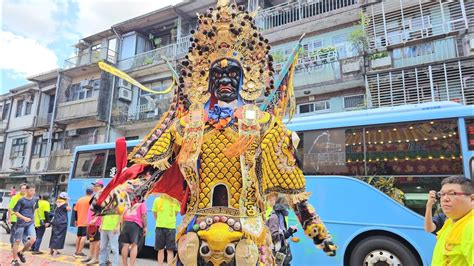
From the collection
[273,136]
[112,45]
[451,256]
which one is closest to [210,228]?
[273,136]

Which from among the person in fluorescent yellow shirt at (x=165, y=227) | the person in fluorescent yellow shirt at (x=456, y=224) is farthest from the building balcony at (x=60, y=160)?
the person in fluorescent yellow shirt at (x=456, y=224)

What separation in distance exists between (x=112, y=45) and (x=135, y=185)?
2149cm

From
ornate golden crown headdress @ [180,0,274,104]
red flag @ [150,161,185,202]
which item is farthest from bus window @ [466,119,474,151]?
red flag @ [150,161,185,202]

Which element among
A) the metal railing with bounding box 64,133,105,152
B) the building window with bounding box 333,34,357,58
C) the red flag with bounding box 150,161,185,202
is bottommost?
the red flag with bounding box 150,161,185,202

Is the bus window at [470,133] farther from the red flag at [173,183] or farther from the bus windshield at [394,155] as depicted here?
the red flag at [173,183]

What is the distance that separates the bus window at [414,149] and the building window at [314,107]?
7541mm

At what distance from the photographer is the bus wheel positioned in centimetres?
552

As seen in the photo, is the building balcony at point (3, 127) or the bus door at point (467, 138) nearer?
the bus door at point (467, 138)

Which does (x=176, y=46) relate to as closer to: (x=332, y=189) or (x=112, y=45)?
(x=112, y=45)

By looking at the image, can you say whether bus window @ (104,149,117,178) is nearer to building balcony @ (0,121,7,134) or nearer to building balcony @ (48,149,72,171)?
building balcony @ (48,149,72,171)

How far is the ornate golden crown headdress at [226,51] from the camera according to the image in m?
2.62

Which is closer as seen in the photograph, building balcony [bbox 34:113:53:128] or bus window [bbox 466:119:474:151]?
bus window [bbox 466:119:474:151]

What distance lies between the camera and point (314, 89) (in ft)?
44.6

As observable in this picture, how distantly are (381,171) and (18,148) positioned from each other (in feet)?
85.3
